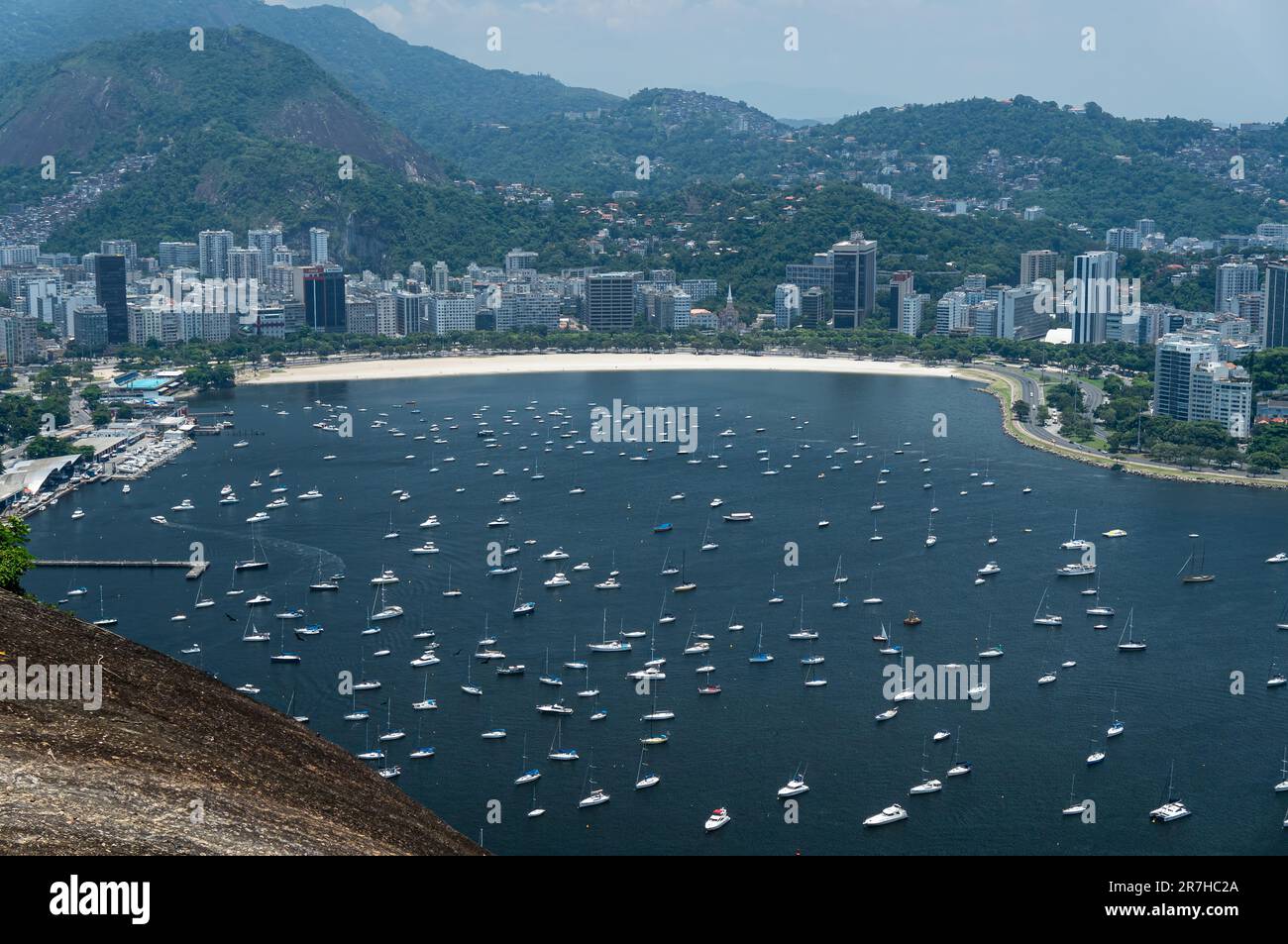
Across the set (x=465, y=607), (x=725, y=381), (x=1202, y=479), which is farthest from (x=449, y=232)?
(x=465, y=607)

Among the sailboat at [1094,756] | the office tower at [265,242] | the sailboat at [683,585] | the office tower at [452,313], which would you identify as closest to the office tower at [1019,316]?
the office tower at [452,313]

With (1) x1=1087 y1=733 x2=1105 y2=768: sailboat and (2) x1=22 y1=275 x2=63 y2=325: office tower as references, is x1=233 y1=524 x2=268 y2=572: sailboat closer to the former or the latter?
(1) x1=1087 y1=733 x2=1105 y2=768: sailboat

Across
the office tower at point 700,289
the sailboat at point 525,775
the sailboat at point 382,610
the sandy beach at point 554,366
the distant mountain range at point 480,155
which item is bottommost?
the sailboat at point 525,775

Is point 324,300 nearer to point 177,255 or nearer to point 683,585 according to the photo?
point 177,255

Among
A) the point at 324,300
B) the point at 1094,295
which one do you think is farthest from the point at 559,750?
the point at 324,300

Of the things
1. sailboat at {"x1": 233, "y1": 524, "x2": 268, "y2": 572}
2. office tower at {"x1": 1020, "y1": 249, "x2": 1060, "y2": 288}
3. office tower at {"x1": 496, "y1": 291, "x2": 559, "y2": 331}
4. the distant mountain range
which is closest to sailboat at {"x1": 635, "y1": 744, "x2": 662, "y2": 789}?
sailboat at {"x1": 233, "y1": 524, "x2": 268, "y2": 572}

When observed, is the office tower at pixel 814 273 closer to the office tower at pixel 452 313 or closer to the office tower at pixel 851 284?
the office tower at pixel 851 284
